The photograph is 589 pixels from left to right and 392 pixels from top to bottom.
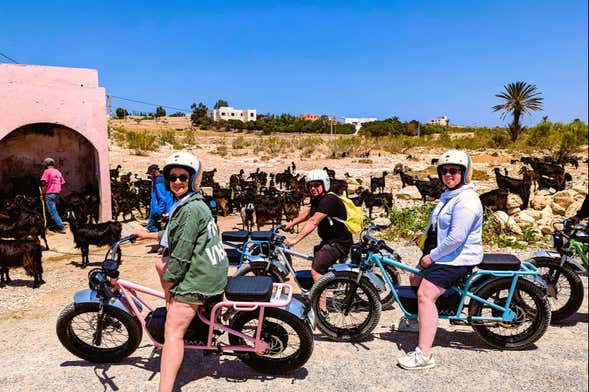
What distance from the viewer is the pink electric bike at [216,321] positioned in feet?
12.5

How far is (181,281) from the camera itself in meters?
3.33

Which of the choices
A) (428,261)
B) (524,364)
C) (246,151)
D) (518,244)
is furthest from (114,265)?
(246,151)

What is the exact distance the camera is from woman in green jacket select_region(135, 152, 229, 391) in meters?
3.19

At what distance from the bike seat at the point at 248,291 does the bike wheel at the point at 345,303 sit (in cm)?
120

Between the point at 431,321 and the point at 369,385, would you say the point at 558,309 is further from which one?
the point at 369,385

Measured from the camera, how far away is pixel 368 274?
4793 millimetres

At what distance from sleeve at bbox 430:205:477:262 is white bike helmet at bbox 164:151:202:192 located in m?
2.23

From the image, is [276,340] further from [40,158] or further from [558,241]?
[40,158]

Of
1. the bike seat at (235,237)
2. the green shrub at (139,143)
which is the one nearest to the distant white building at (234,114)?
the green shrub at (139,143)

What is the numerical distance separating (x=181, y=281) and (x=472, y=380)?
2.78 m

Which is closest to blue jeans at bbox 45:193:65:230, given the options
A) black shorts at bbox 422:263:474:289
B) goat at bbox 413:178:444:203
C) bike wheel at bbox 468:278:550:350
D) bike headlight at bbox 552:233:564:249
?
black shorts at bbox 422:263:474:289

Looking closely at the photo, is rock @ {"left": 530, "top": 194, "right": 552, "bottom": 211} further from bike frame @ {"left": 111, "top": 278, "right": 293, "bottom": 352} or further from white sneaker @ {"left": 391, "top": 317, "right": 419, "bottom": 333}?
bike frame @ {"left": 111, "top": 278, "right": 293, "bottom": 352}

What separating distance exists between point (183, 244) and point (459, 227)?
2.37m

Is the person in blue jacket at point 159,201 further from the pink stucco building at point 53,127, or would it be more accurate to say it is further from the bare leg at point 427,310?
the bare leg at point 427,310
